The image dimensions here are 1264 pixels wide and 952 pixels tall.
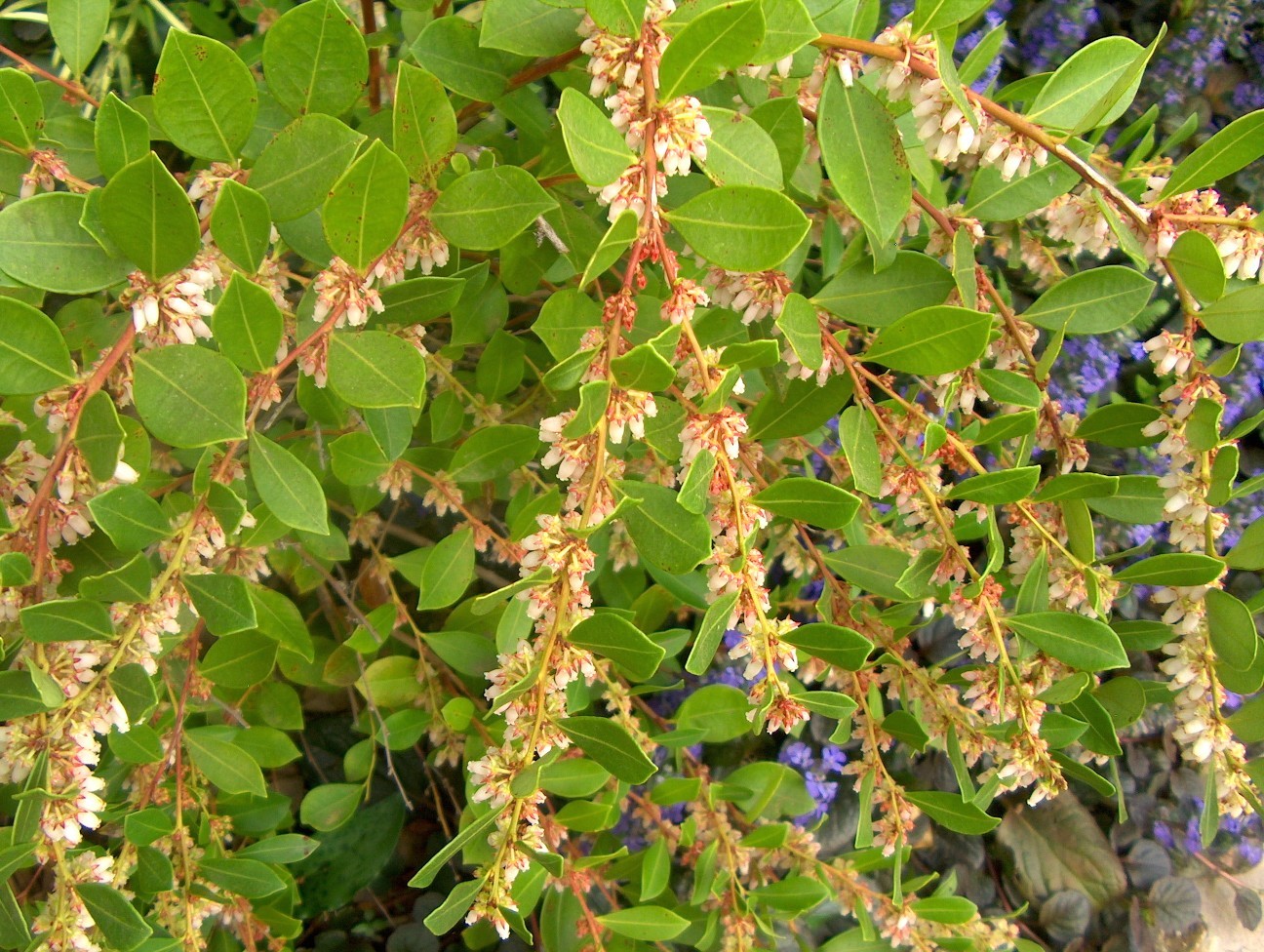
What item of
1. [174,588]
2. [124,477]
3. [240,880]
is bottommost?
[240,880]

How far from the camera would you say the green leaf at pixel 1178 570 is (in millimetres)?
711

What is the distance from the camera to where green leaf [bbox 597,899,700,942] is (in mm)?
965

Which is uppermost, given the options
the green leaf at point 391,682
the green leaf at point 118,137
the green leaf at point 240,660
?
the green leaf at point 118,137

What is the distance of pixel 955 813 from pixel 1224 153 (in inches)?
23.1

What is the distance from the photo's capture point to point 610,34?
61 cm

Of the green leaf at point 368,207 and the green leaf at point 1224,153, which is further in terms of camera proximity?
the green leaf at point 1224,153

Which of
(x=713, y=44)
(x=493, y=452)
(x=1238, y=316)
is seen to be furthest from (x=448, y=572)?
(x=1238, y=316)

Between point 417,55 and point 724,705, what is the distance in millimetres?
838

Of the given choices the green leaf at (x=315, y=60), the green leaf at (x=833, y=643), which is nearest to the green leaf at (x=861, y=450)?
the green leaf at (x=833, y=643)

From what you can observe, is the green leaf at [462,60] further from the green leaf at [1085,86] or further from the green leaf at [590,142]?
the green leaf at [1085,86]

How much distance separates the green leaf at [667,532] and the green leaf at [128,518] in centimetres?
32

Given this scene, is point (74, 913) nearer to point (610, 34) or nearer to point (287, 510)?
point (287, 510)

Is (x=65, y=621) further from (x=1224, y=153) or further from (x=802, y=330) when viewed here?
(x=1224, y=153)

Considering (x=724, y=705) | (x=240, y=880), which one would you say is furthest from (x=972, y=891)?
(x=240, y=880)
